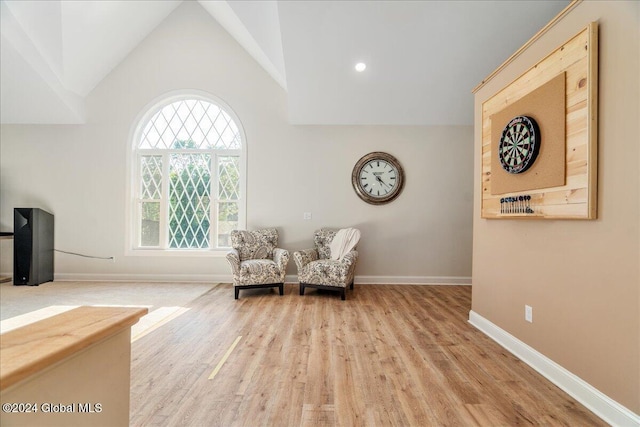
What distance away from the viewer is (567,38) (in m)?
2.06

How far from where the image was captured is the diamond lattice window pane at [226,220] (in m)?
5.22

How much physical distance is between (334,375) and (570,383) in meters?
1.44

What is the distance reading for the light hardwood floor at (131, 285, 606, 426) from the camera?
172 cm

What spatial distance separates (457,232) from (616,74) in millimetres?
3589

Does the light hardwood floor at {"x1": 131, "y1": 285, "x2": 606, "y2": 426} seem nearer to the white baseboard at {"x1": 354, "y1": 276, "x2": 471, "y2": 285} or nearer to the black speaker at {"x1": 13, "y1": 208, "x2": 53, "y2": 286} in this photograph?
the white baseboard at {"x1": 354, "y1": 276, "x2": 471, "y2": 285}

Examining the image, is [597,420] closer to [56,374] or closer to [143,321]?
[56,374]

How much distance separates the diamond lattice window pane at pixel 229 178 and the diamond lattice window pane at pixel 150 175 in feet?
3.32

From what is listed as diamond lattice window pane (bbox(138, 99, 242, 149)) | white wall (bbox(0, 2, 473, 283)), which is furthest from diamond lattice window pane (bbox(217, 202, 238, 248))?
diamond lattice window pane (bbox(138, 99, 242, 149))

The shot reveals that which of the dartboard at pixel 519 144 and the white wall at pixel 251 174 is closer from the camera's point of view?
the dartboard at pixel 519 144

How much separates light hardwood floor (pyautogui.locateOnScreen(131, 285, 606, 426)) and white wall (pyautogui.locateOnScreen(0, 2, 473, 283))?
1764 mm

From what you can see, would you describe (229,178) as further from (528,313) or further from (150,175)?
(528,313)

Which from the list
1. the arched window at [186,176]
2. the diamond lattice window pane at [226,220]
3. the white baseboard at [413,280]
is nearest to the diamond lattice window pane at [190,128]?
the arched window at [186,176]

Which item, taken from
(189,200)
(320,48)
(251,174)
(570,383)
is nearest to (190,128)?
(189,200)

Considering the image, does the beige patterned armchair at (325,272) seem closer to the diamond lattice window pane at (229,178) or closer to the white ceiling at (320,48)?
the diamond lattice window pane at (229,178)
